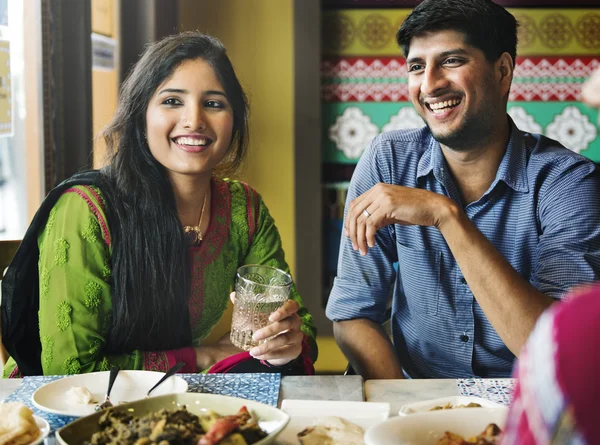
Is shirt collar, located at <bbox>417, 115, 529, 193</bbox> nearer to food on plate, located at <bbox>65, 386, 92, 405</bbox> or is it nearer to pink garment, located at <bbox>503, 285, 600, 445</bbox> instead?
food on plate, located at <bbox>65, 386, 92, 405</bbox>

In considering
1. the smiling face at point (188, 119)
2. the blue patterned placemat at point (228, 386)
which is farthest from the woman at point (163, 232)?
the blue patterned placemat at point (228, 386)

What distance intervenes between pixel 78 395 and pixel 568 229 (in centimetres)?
105

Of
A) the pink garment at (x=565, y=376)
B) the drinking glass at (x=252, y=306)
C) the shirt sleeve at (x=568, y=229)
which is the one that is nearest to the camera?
the pink garment at (x=565, y=376)

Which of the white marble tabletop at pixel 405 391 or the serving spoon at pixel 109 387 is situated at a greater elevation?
the serving spoon at pixel 109 387

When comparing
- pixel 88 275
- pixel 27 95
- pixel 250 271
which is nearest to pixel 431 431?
pixel 250 271

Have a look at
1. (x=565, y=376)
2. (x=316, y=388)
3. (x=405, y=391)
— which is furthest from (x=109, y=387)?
(x=565, y=376)

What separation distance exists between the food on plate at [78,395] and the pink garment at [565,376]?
93 cm

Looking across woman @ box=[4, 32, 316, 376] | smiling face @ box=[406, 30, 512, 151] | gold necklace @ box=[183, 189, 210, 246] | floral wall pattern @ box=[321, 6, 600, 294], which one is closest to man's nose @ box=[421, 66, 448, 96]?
smiling face @ box=[406, 30, 512, 151]

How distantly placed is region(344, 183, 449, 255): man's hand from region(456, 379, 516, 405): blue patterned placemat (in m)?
Result: 0.37

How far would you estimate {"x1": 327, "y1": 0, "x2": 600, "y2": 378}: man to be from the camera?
160 centimetres

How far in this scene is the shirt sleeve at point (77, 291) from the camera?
1.50 meters

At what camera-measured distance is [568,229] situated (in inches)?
60.9

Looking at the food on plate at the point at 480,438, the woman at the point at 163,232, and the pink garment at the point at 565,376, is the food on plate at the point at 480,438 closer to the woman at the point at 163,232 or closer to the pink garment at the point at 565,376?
the pink garment at the point at 565,376

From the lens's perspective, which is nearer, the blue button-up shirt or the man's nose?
the blue button-up shirt
